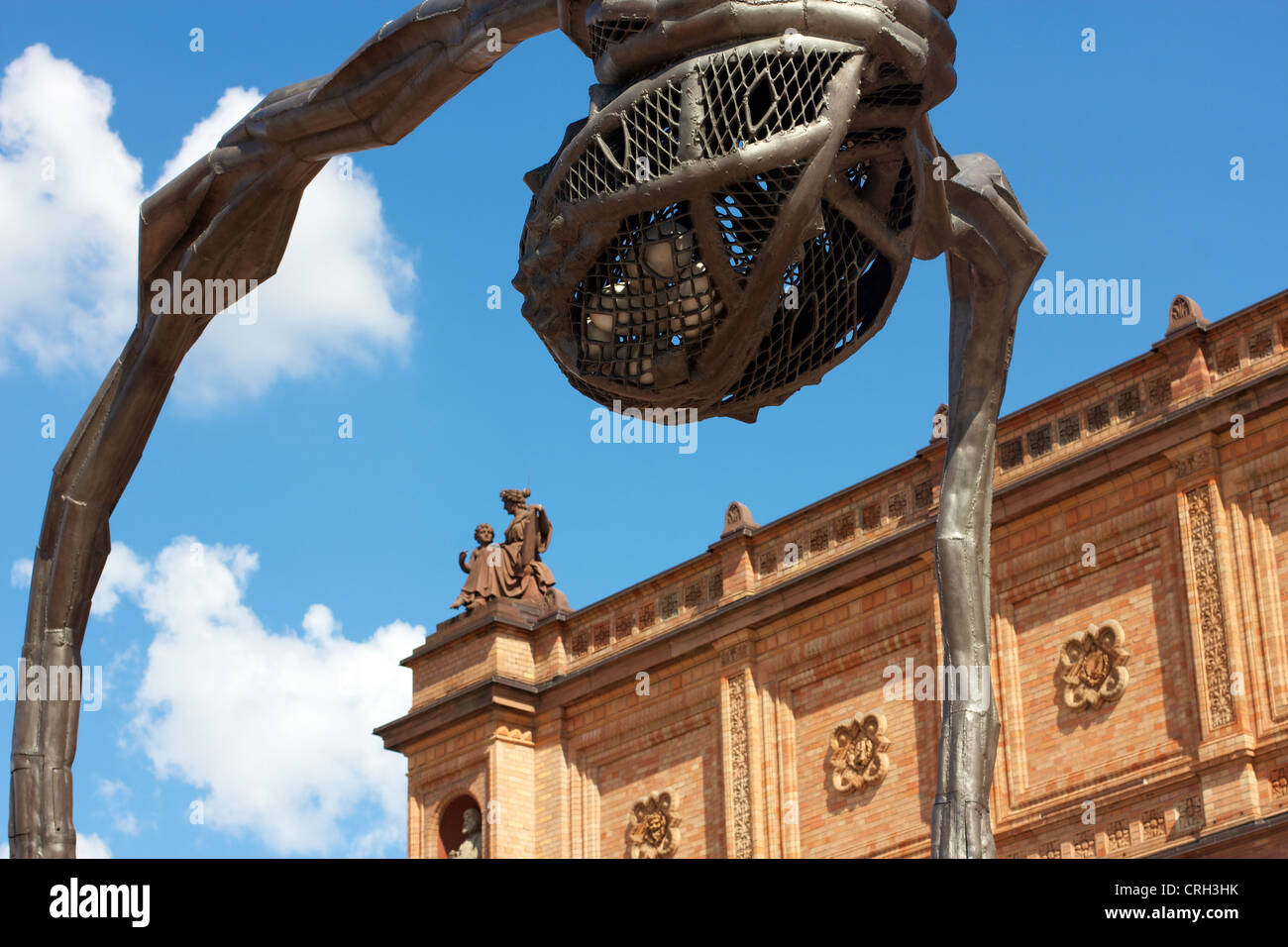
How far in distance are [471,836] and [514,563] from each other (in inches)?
148

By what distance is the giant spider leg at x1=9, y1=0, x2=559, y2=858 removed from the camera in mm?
4773

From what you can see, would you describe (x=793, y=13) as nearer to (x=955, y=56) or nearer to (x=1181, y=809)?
(x=955, y=56)

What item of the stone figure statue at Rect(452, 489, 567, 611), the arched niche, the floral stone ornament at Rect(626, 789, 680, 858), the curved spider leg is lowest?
the curved spider leg

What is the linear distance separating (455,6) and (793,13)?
31.7 inches

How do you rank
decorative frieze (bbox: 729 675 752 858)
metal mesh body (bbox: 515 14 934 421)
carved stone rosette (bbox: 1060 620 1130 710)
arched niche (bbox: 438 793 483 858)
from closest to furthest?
metal mesh body (bbox: 515 14 934 421) → carved stone rosette (bbox: 1060 620 1130 710) → decorative frieze (bbox: 729 675 752 858) → arched niche (bbox: 438 793 483 858)

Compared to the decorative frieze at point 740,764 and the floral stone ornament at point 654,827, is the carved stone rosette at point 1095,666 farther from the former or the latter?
the floral stone ornament at point 654,827

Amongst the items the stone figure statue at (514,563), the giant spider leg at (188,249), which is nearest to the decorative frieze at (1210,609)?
the stone figure statue at (514,563)

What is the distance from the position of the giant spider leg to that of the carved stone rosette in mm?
19396

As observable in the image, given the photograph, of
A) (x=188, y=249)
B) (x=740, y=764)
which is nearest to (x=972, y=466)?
(x=188, y=249)

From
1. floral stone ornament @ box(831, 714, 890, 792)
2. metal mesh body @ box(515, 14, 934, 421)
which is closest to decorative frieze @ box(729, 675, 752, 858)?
floral stone ornament @ box(831, 714, 890, 792)

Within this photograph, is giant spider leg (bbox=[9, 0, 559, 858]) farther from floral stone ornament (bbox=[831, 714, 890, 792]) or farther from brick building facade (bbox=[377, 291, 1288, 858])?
floral stone ornament (bbox=[831, 714, 890, 792])

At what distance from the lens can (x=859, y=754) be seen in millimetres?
25953
